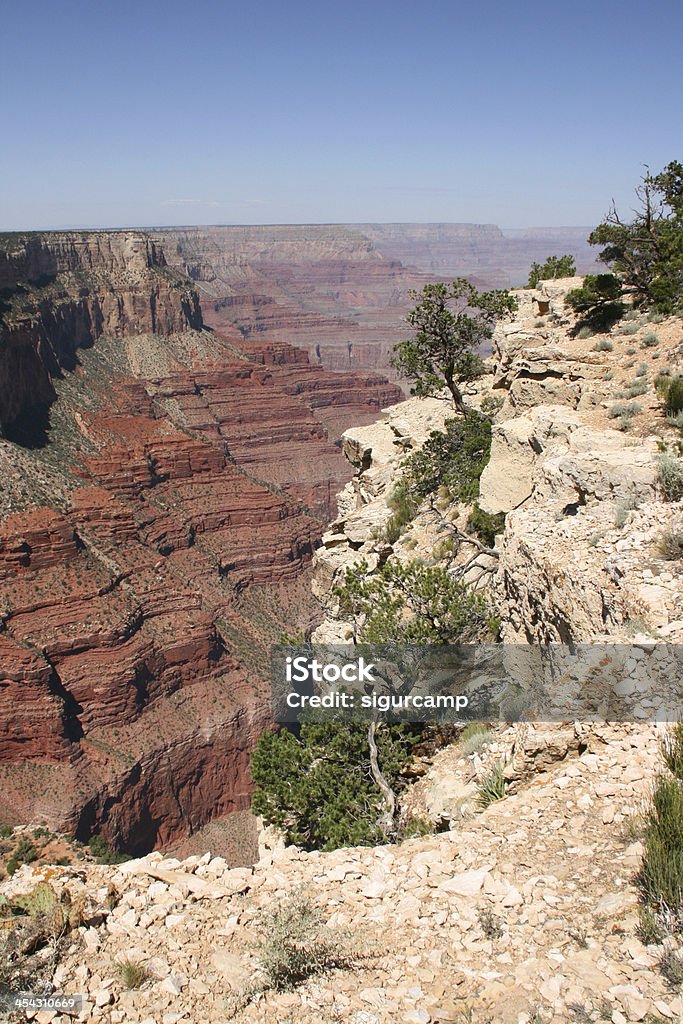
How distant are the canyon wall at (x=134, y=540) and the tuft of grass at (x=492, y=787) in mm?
28430

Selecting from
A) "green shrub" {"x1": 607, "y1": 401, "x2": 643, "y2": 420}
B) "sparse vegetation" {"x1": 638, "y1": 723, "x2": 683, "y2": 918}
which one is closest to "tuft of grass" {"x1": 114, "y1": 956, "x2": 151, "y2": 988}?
"sparse vegetation" {"x1": 638, "y1": 723, "x2": 683, "y2": 918}

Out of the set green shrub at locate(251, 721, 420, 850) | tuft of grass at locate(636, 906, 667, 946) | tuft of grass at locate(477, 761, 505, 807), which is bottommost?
green shrub at locate(251, 721, 420, 850)

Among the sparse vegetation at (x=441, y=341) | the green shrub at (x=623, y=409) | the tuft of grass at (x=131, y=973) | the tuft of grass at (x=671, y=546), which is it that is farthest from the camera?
the sparse vegetation at (x=441, y=341)

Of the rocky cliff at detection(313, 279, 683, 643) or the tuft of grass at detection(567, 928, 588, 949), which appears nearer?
the tuft of grass at detection(567, 928, 588, 949)

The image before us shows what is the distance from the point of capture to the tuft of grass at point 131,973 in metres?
5.04

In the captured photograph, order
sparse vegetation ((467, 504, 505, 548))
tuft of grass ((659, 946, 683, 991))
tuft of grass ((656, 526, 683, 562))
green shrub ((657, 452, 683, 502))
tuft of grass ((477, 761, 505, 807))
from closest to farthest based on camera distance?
tuft of grass ((659, 946, 683, 991)) < tuft of grass ((477, 761, 505, 807)) < tuft of grass ((656, 526, 683, 562)) < green shrub ((657, 452, 683, 502)) < sparse vegetation ((467, 504, 505, 548))

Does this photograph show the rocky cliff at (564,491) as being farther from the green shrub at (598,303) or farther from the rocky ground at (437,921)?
the rocky ground at (437,921)

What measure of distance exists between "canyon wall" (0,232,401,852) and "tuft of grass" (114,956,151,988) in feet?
94.9

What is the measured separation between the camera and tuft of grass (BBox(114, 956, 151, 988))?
5.04 m

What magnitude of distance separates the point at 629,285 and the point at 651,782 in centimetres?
1746

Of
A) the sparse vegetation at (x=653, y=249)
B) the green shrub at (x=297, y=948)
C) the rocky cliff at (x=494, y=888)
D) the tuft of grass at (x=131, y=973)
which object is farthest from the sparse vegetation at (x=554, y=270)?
the tuft of grass at (x=131, y=973)

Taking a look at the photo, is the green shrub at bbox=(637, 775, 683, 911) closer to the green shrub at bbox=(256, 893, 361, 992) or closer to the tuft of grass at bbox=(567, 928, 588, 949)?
the tuft of grass at bbox=(567, 928, 588, 949)

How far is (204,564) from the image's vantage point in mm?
51969

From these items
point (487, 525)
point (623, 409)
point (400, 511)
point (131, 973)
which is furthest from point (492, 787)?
point (400, 511)
